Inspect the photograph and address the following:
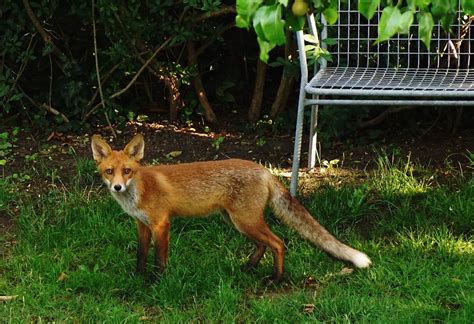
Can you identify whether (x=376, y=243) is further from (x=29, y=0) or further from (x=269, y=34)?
(x=29, y=0)

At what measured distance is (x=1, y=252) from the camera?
15.7 ft

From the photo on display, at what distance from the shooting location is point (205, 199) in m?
4.42

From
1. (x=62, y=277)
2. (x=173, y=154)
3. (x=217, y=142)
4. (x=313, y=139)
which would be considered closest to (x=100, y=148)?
(x=62, y=277)

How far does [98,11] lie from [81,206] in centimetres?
171

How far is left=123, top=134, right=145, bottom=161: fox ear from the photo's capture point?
450 cm

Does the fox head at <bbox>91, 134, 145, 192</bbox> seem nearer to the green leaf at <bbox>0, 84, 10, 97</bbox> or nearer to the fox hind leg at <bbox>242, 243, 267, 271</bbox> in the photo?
the fox hind leg at <bbox>242, 243, 267, 271</bbox>

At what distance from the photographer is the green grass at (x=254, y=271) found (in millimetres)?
4027

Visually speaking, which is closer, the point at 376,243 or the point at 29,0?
the point at 376,243

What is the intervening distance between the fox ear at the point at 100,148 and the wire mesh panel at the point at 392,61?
1.23m

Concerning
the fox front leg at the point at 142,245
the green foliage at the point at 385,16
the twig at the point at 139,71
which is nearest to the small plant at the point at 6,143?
the twig at the point at 139,71

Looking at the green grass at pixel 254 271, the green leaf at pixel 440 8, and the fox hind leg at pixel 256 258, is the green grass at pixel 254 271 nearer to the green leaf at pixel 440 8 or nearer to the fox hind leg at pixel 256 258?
the fox hind leg at pixel 256 258

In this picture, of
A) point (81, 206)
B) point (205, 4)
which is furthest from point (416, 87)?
point (81, 206)

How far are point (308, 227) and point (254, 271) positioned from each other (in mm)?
387

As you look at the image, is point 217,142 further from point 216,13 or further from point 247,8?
point 247,8
